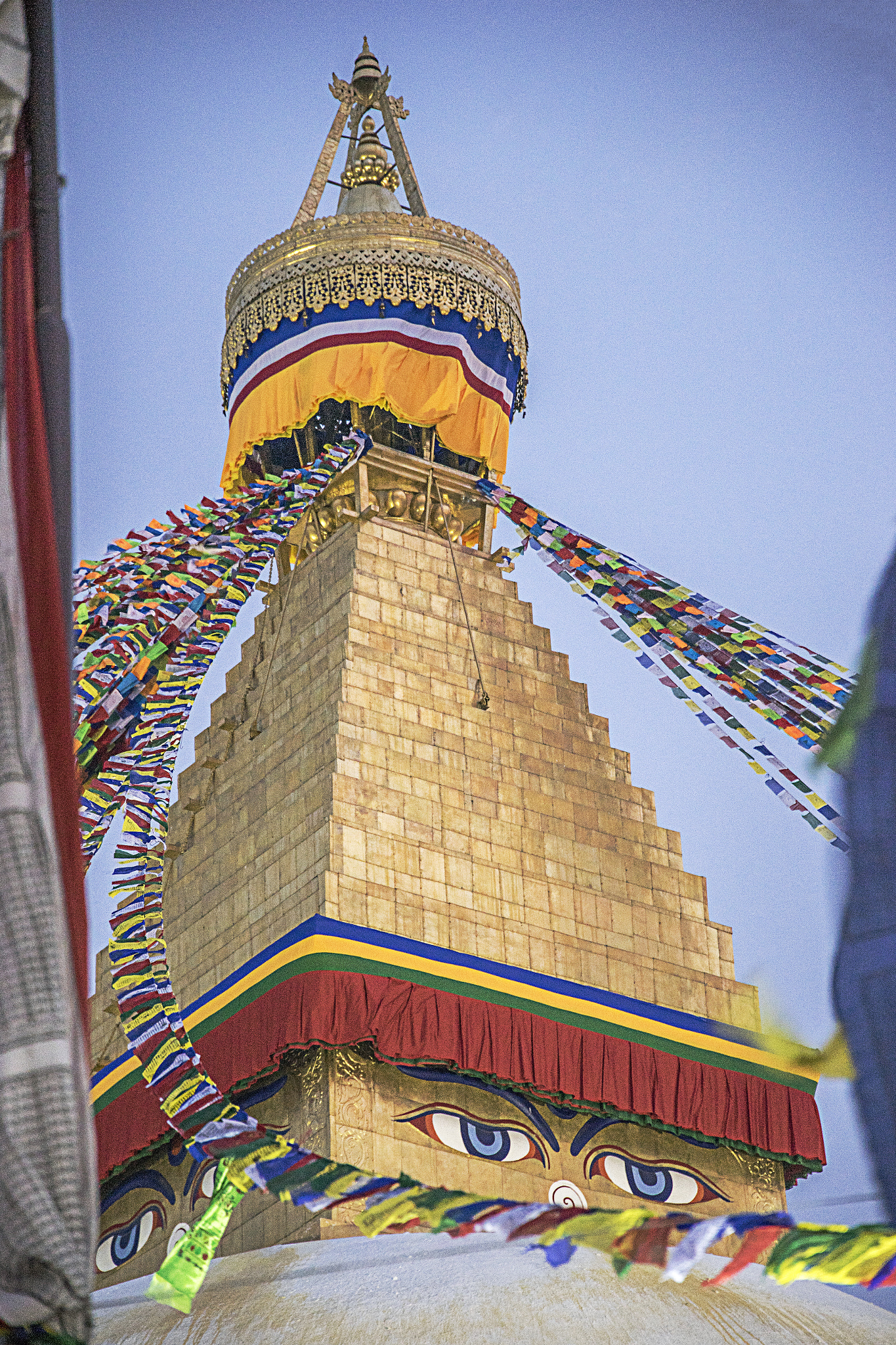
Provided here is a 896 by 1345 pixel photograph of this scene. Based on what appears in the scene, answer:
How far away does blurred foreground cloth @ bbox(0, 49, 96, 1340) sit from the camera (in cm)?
341

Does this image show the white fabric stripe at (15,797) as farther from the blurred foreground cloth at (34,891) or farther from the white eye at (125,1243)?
the white eye at (125,1243)

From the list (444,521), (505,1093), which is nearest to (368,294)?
(444,521)

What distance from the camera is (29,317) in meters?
4.10

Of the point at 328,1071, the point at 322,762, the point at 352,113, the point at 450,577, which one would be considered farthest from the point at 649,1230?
the point at 352,113

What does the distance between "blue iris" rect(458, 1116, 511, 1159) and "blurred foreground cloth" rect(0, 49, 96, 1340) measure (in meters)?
7.37

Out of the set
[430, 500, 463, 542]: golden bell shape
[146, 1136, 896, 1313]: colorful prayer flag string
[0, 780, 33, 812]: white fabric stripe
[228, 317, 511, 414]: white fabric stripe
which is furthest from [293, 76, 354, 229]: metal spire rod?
[0, 780, 33, 812]: white fabric stripe

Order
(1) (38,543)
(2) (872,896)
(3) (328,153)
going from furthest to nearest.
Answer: (3) (328,153) → (1) (38,543) → (2) (872,896)

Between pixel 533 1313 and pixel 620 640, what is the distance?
3972 millimetres

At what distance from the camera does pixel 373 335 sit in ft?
46.6

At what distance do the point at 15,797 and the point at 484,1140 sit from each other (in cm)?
766

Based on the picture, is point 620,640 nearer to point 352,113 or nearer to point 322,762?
point 322,762

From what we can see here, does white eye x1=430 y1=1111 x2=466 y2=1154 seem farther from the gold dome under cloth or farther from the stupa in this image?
the gold dome under cloth

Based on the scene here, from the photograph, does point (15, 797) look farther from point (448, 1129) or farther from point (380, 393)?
point (380, 393)

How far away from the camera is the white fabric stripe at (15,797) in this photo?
3.71m
